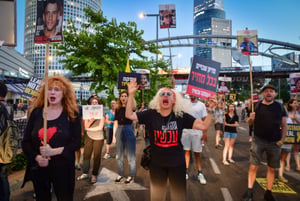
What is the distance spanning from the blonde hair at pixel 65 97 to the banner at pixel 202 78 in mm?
1974

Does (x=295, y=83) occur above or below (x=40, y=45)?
below

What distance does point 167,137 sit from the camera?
8.49 ft

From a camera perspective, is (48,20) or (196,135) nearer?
(48,20)

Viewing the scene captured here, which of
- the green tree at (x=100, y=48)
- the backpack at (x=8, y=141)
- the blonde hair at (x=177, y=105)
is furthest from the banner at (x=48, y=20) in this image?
the green tree at (x=100, y=48)

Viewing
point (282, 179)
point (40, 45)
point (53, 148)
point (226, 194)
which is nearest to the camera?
point (53, 148)

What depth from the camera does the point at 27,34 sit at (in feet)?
365

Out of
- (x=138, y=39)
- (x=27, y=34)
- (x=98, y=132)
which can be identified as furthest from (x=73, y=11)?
(x=98, y=132)

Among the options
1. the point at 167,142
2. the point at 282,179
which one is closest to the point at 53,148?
the point at 167,142

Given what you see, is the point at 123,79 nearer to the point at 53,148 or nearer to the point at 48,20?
the point at 48,20

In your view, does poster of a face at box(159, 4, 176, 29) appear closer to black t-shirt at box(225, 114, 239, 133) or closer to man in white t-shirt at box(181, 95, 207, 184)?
black t-shirt at box(225, 114, 239, 133)

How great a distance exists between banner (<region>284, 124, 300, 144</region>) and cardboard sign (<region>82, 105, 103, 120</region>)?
15.1 ft

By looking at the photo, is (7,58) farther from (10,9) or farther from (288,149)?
(288,149)

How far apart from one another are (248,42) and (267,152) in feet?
7.78

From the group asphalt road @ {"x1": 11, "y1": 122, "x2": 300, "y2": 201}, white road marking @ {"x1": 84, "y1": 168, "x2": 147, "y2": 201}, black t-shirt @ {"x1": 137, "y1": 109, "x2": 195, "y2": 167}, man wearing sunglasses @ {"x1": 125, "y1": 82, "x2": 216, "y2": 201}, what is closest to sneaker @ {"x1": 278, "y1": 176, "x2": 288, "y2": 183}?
asphalt road @ {"x1": 11, "y1": 122, "x2": 300, "y2": 201}
